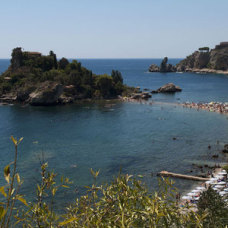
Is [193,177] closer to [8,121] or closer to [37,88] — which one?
[8,121]

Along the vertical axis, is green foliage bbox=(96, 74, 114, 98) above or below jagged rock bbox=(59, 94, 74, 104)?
above

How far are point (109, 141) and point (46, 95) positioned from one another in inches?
1968

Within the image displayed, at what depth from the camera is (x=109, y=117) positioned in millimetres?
84500

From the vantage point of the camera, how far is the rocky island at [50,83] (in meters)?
106

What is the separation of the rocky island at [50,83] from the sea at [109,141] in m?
7.63

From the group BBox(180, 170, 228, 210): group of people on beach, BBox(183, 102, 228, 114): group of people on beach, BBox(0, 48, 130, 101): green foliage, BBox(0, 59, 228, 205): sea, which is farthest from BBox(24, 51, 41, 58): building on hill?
BBox(180, 170, 228, 210): group of people on beach

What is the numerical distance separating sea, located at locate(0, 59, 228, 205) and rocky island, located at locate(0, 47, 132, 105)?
25.0 feet

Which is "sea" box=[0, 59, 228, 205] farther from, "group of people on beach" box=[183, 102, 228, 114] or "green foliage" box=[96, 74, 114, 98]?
"green foliage" box=[96, 74, 114, 98]

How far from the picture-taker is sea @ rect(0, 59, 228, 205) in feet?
149

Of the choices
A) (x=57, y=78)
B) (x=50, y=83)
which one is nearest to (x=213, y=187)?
(x=50, y=83)

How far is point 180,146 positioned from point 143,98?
2429 inches

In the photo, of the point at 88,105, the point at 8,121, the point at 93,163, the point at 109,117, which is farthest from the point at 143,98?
the point at 93,163

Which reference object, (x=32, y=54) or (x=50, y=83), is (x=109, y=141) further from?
(x=32, y=54)

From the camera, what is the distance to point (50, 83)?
107m
